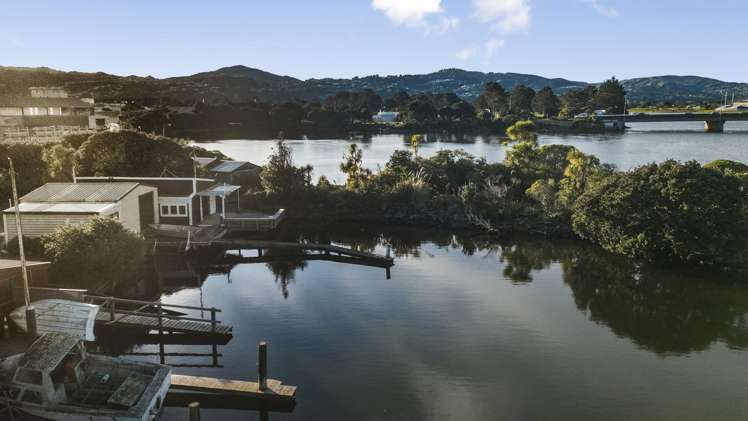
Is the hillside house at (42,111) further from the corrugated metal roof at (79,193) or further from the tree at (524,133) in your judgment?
the tree at (524,133)

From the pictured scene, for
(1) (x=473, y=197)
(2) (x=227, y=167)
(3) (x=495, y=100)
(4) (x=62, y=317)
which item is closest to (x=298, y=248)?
(1) (x=473, y=197)

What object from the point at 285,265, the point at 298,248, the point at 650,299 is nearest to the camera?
the point at 650,299

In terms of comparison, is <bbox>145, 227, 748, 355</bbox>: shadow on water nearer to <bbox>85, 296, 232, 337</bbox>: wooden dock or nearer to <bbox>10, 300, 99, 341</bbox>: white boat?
<bbox>85, 296, 232, 337</bbox>: wooden dock

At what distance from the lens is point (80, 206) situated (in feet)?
99.3

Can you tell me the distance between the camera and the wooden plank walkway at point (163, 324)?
2183 cm

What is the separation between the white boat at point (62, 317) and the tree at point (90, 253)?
16.9 feet

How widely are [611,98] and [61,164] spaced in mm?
151838

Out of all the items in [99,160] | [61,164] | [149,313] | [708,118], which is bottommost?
[149,313]

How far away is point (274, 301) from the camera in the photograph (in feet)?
87.5

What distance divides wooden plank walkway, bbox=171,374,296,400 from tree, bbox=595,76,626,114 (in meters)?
163

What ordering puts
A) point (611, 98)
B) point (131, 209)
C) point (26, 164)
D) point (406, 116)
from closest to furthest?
point (131, 209) → point (26, 164) → point (611, 98) → point (406, 116)

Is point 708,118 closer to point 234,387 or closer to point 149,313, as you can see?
point 149,313

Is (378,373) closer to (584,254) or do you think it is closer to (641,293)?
(641,293)

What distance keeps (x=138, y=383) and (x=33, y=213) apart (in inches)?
695
